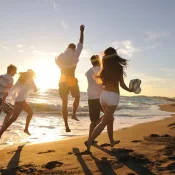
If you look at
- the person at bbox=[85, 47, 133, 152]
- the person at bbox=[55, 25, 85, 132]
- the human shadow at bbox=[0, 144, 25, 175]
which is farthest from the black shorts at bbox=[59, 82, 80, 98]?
the human shadow at bbox=[0, 144, 25, 175]

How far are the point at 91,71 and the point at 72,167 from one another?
2860 mm

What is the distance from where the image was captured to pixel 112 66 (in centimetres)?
576

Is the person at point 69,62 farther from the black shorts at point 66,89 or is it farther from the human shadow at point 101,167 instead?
the human shadow at point 101,167

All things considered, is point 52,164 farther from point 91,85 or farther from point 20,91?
point 20,91

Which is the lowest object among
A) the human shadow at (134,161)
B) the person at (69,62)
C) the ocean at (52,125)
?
the ocean at (52,125)

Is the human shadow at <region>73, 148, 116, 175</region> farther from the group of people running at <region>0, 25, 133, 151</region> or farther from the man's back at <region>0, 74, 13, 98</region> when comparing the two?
the man's back at <region>0, 74, 13, 98</region>

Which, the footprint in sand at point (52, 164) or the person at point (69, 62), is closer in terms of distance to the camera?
the footprint in sand at point (52, 164)

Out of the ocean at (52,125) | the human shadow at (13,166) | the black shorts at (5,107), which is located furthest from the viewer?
the ocean at (52,125)

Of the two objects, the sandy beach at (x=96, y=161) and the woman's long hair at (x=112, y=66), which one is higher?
the woman's long hair at (x=112, y=66)

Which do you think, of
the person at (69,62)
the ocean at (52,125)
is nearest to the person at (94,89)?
the person at (69,62)

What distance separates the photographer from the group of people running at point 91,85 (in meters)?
5.74

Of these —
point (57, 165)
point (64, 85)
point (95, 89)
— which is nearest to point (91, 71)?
point (95, 89)

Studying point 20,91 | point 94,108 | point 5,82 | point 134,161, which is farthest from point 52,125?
point 134,161

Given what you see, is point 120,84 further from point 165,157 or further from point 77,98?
point 77,98
